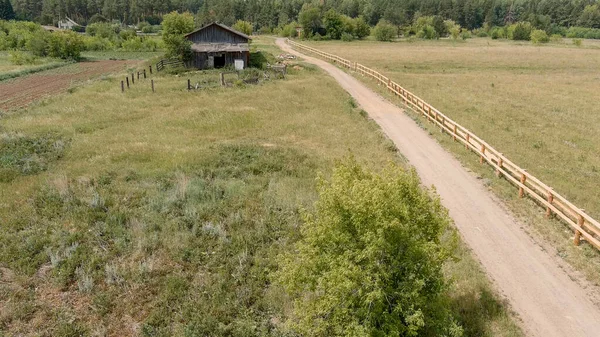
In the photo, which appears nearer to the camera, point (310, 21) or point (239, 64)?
point (239, 64)

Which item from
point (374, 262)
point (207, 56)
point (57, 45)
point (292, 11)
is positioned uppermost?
point (292, 11)

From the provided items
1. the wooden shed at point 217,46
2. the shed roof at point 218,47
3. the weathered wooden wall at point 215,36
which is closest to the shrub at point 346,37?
the wooden shed at point 217,46

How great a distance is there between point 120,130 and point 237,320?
19228mm

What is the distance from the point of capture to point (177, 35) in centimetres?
4988

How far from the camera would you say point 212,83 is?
138ft

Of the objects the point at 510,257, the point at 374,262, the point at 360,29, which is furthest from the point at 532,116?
the point at 360,29

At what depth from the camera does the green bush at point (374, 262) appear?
337 inches

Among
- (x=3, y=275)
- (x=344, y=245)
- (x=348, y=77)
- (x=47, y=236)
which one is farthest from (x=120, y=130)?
(x=348, y=77)

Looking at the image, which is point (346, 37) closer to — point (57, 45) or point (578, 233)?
point (57, 45)

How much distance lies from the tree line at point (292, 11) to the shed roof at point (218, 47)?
3637 inches

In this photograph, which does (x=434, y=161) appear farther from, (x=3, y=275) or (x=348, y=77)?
(x=348, y=77)

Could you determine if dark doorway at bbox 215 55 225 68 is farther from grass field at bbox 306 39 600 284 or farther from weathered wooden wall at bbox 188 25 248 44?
grass field at bbox 306 39 600 284

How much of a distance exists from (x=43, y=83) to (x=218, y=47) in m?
20.0

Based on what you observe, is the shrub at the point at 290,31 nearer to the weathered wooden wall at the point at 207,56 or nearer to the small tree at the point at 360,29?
the small tree at the point at 360,29
